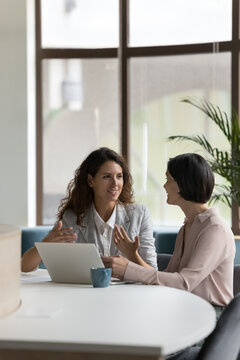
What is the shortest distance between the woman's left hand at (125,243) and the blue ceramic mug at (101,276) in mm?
333

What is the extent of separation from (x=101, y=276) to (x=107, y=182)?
1069 mm

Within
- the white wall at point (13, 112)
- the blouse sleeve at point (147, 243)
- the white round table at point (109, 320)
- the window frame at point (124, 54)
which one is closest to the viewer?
the white round table at point (109, 320)

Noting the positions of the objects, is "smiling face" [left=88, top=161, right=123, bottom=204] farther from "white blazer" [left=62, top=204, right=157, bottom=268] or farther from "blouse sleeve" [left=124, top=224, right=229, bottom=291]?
"blouse sleeve" [left=124, top=224, right=229, bottom=291]

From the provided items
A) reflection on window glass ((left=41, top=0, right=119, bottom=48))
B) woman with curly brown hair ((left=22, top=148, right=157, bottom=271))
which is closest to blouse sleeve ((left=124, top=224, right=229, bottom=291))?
woman with curly brown hair ((left=22, top=148, right=157, bottom=271))

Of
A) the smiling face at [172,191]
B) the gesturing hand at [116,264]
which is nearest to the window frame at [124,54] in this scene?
the smiling face at [172,191]

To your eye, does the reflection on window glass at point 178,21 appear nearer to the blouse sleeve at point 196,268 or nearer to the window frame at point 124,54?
the window frame at point 124,54

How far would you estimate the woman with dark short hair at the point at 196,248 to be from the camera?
9.82 feet

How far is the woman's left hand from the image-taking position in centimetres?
320

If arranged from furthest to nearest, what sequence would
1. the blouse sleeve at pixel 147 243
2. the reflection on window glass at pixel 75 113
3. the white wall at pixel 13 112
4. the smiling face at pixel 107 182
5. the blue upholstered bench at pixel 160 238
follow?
the reflection on window glass at pixel 75 113
the white wall at pixel 13 112
the blue upholstered bench at pixel 160 238
the smiling face at pixel 107 182
the blouse sleeve at pixel 147 243

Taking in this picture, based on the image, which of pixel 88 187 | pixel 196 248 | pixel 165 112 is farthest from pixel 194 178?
pixel 165 112

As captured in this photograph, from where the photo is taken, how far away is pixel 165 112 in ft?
21.5

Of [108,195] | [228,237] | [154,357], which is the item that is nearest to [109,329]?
[154,357]

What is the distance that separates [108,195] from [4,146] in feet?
10.0

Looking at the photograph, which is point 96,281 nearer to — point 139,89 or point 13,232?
point 13,232
